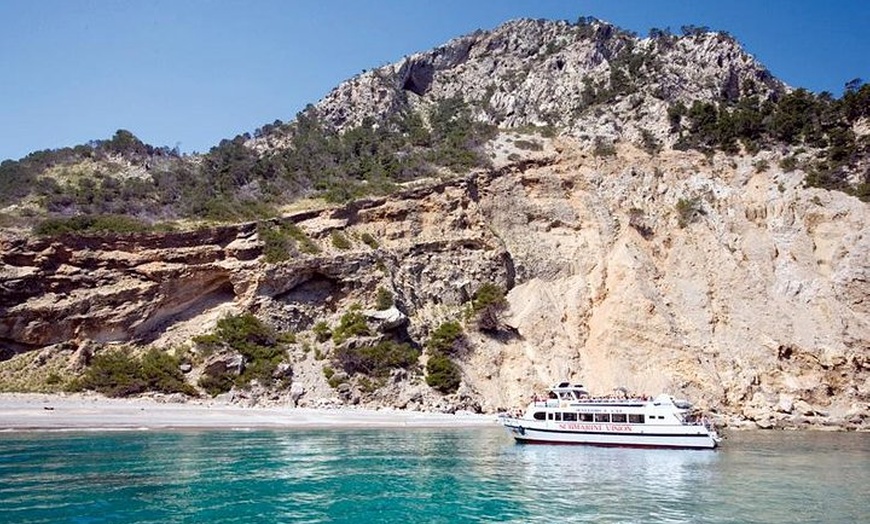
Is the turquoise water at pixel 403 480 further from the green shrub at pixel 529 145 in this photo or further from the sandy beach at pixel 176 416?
the green shrub at pixel 529 145

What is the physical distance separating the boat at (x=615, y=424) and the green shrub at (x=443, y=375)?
40.9 ft

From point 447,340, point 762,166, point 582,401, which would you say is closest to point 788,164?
point 762,166

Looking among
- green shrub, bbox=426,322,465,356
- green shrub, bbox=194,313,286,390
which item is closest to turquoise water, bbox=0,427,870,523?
green shrub, bbox=194,313,286,390

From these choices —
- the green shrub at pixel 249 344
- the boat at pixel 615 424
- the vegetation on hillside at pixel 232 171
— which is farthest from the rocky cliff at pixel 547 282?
the boat at pixel 615 424

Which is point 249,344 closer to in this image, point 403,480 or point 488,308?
point 488,308

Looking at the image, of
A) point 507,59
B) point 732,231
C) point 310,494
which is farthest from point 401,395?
point 507,59

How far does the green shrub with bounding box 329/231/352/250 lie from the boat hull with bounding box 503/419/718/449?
83.8 ft

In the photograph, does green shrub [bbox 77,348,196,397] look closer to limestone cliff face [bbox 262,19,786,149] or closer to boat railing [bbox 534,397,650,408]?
boat railing [bbox 534,397,650,408]

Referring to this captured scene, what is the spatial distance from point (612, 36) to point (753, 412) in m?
63.4

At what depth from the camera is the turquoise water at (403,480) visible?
1800 centimetres

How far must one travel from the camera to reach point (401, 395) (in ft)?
162

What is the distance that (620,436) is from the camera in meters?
35.8

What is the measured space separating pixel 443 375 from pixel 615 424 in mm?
16787

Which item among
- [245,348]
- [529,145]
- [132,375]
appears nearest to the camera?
[132,375]
